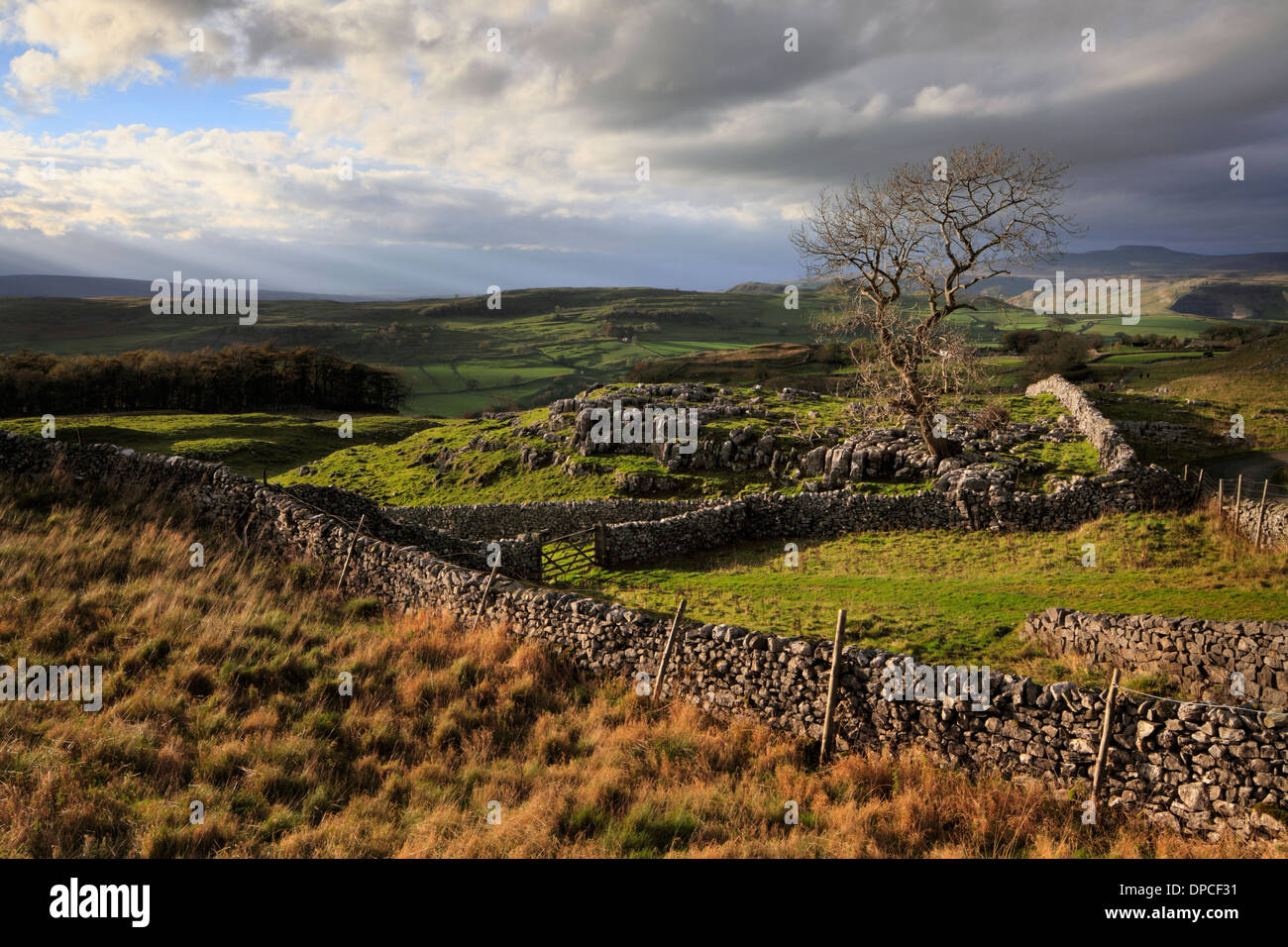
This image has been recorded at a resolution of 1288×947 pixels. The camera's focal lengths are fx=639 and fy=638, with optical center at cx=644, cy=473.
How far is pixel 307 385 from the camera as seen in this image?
9044cm

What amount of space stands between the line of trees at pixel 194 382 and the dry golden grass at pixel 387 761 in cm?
8540

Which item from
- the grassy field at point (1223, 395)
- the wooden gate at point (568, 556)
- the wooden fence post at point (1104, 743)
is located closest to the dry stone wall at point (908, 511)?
the wooden gate at point (568, 556)

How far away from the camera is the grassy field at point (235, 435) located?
52.2 metres

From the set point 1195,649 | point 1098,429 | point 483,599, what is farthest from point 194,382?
point 1195,649

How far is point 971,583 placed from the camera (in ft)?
61.6

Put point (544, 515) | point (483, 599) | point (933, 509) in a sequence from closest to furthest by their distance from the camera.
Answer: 1. point (483, 599)
2. point (933, 509)
3. point (544, 515)

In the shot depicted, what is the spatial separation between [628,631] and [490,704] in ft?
9.50

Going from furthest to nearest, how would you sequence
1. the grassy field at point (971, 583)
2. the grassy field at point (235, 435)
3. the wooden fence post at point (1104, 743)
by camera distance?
the grassy field at point (235, 435) → the grassy field at point (971, 583) → the wooden fence post at point (1104, 743)

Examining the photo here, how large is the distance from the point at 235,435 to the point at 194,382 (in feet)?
103

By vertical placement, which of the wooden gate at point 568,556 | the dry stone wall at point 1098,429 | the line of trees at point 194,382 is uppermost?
the line of trees at point 194,382

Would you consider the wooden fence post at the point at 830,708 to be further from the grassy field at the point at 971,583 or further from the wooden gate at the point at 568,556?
the wooden gate at the point at 568,556

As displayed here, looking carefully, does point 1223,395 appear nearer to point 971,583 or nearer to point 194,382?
point 971,583
